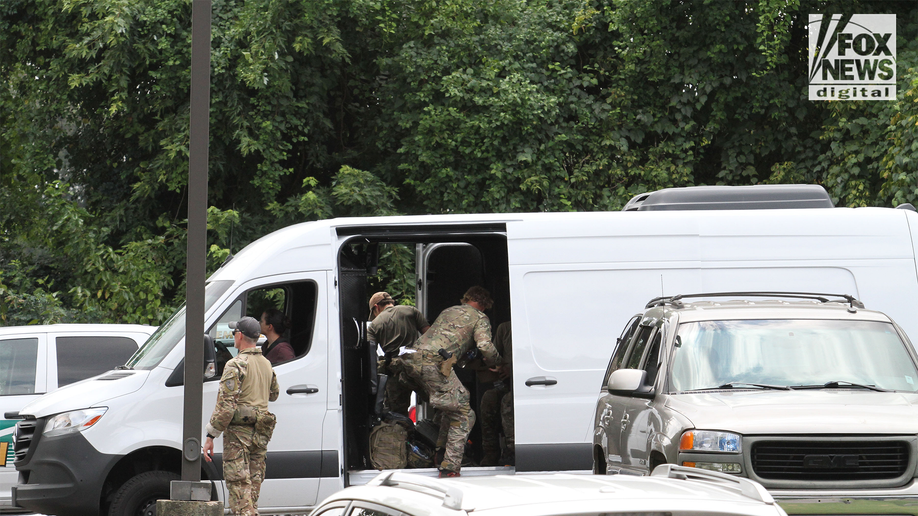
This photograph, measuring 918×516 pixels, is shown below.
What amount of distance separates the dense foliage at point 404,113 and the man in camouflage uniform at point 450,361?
7.36 meters

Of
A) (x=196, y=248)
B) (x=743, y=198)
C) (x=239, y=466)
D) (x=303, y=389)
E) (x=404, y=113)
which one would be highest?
(x=404, y=113)

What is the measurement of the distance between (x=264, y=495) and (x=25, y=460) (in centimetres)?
192

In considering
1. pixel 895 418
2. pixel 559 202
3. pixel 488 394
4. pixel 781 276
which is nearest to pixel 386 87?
pixel 559 202

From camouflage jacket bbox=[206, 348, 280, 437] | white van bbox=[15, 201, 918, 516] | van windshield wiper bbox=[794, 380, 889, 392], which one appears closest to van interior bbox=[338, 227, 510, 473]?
white van bbox=[15, 201, 918, 516]

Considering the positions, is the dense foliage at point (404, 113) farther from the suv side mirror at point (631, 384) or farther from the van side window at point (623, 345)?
the suv side mirror at point (631, 384)

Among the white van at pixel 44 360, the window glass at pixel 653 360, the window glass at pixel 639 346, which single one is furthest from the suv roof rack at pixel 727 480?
the white van at pixel 44 360

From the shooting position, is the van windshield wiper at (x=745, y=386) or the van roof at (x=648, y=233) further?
the van roof at (x=648, y=233)

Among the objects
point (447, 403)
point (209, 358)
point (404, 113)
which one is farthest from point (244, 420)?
point (404, 113)

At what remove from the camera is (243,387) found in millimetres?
7906

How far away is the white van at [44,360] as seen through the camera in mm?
9469

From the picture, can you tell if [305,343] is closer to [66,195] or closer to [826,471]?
[826,471]

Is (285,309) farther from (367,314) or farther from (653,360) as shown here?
(653,360)

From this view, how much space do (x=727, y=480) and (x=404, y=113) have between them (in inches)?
625

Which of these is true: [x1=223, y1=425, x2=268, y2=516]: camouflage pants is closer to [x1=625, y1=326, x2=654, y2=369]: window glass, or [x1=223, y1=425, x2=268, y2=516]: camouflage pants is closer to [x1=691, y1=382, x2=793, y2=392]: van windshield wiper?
[x1=625, y1=326, x2=654, y2=369]: window glass
